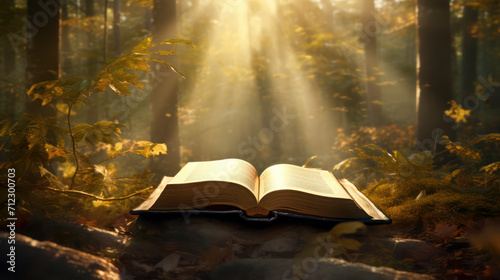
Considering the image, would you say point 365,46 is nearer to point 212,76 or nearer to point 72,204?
point 212,76

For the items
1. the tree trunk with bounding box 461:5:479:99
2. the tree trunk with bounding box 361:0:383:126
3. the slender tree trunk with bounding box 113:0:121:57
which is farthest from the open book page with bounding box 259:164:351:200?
the tree trunk with bounding box 461:5:479:99

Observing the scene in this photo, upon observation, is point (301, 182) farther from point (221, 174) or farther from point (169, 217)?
point (169, 217)

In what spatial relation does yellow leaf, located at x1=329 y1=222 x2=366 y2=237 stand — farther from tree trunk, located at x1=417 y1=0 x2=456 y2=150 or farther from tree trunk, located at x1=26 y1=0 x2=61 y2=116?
tree trunk, located at x1=417 y1=0 x2=456 y2=150

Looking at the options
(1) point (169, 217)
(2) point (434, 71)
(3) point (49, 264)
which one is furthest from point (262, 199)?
(2) point (434, 71)

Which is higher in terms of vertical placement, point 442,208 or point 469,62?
point 442,208

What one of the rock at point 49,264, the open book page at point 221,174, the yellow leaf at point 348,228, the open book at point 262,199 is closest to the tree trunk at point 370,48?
the open book page at point 221,174

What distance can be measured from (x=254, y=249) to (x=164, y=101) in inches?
146

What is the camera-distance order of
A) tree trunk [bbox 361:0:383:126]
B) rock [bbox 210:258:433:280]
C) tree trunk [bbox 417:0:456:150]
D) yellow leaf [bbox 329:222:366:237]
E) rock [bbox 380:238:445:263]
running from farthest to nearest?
1. tree trunk [bbox 361:0:383:126]
2. tree trunk [bbox 417:0:456:150]
3. rock [bbox 380:238:445:263]
4. yellow leaf [bbox 329:222:366:237]
5. rock [bbox 210:258:433:280]

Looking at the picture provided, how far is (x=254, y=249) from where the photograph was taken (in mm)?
1897

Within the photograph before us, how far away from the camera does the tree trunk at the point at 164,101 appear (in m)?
5.06

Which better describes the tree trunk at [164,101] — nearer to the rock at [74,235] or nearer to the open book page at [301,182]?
the open book page at [301,182]

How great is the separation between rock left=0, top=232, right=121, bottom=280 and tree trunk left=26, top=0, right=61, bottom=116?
101 inches

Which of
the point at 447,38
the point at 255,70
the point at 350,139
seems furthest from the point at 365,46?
the point at 447,38

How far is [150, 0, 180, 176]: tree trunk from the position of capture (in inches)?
199
